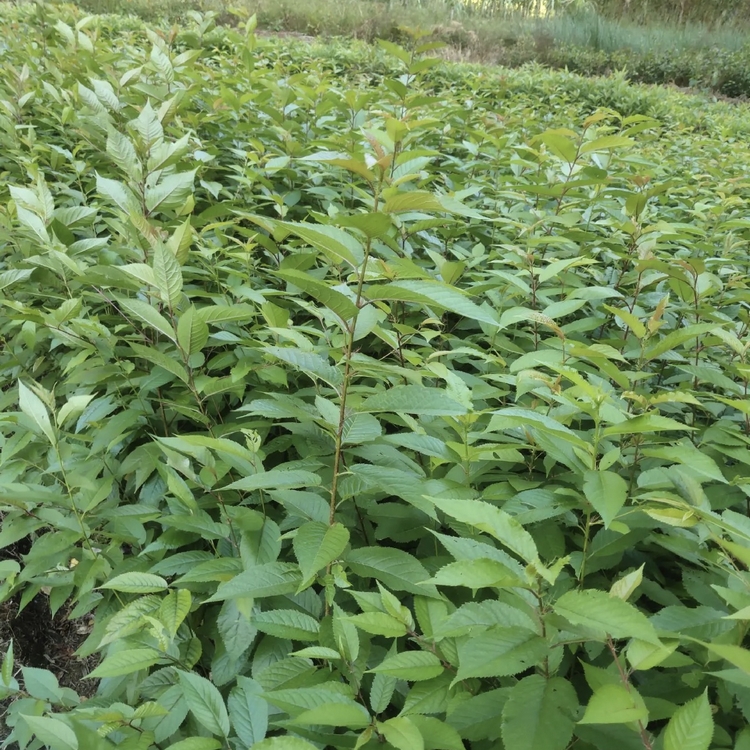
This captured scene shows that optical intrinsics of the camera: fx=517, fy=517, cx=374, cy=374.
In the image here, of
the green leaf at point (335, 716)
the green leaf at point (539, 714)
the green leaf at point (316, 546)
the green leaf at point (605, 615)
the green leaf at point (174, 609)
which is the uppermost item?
the green leaf at point (605, 615)

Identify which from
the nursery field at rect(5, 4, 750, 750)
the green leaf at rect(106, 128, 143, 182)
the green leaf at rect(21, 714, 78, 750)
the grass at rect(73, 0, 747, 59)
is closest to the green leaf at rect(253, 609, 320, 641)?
the nursery field at rect(5, 4, 750, 750)

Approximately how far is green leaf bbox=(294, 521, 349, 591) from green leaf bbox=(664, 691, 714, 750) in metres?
0.49

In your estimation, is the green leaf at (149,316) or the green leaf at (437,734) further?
the green leaf at (149,316)

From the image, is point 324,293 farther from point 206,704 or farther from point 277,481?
point 206,704

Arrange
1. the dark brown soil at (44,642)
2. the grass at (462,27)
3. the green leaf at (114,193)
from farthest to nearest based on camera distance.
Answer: the grass at (462,27), the dark brown soil at (44,642), the green leaf at (114,193)

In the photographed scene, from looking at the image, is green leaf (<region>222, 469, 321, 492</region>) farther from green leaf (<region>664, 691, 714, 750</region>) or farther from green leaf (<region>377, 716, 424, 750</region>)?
green leaf (<region>664, 691, 714, 750</region>)

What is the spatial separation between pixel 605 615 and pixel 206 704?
0.65 meters

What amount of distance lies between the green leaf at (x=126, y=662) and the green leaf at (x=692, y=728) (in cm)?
81

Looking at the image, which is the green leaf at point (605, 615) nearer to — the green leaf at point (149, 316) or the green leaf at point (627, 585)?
the green leaf at point (627, 585)

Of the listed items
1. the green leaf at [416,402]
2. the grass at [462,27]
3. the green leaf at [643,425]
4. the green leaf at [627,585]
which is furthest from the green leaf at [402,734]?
the grass at [462,27]

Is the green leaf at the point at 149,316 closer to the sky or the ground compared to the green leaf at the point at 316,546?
closer to the sky

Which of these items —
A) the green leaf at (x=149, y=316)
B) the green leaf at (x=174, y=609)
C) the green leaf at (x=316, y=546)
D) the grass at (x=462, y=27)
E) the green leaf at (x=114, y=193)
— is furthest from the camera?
the grass at (x=462, y=27)

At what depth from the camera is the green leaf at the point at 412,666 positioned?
76 centimetres

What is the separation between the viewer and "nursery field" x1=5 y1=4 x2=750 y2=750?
0.74 m
